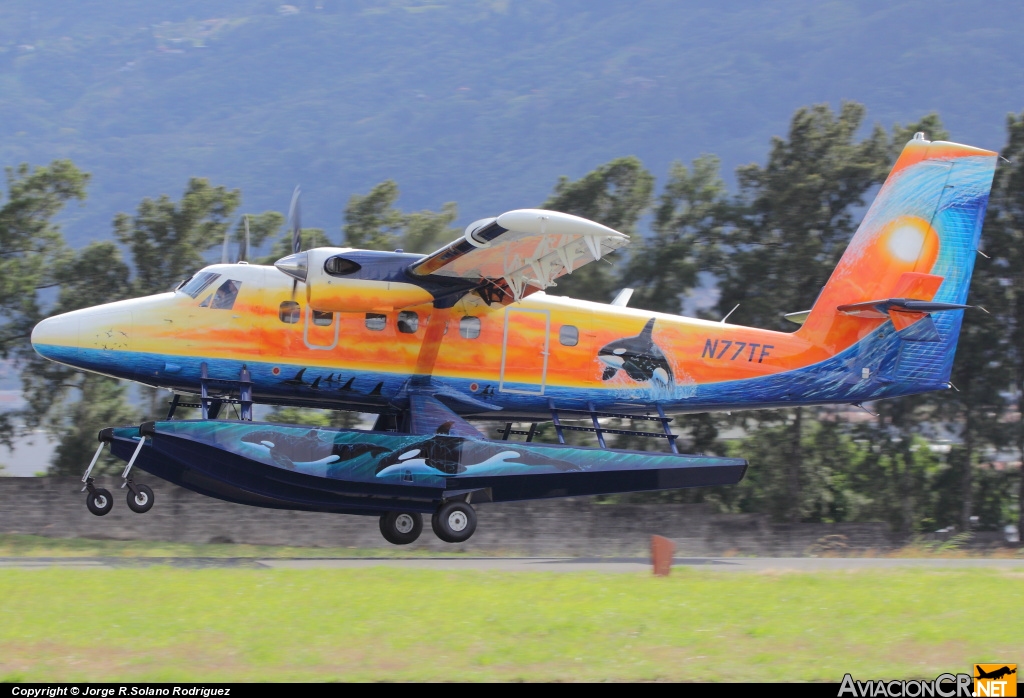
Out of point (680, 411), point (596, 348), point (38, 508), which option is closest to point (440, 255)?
point (596, 348)

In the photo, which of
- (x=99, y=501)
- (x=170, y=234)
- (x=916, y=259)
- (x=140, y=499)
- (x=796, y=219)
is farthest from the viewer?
(x=796, y=219)

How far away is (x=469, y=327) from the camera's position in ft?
56.3

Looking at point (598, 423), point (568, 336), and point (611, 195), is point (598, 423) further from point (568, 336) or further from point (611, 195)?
point (611, 195)

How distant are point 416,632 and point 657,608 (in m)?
2.94

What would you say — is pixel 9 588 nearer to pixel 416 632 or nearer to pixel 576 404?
pixel 416 632

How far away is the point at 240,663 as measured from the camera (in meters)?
9.37

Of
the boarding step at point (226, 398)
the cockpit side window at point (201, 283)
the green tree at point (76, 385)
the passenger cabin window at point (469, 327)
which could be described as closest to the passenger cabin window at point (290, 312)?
the boarding step at point (226, 398)

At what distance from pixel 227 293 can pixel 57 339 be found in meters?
2.50

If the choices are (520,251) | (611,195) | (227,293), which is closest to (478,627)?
(520,251)

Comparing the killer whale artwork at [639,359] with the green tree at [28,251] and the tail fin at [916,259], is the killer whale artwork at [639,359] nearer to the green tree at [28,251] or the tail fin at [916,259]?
the tail fin at [916,259]

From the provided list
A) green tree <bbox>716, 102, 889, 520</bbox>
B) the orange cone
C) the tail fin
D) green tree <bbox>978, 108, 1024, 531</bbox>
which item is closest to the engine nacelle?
the orange cone

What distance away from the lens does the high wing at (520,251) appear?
14.0 m

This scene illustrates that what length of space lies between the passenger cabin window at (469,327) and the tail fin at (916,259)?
588 centimetres

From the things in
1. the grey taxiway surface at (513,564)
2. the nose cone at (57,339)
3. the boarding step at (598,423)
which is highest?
the nose cone at (57,339)
